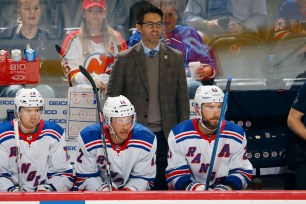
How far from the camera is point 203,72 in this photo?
372 inches

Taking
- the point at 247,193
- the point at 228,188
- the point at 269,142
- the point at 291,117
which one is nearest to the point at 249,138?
the point at 269,142

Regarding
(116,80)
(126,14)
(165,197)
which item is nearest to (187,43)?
(126,14)

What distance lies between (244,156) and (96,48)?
1.98 metres

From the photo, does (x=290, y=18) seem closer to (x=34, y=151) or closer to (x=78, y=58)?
(x=78, y=58)

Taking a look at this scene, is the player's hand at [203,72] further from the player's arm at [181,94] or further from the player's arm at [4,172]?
the player's arm at [4,172]

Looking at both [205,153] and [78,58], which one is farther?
[78,58]

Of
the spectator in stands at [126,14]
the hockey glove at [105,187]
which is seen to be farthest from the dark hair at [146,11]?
the hockey glove at [105,187]

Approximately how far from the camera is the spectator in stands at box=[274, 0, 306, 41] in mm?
9688

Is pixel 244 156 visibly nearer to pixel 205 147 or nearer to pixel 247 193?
pixel 205 147

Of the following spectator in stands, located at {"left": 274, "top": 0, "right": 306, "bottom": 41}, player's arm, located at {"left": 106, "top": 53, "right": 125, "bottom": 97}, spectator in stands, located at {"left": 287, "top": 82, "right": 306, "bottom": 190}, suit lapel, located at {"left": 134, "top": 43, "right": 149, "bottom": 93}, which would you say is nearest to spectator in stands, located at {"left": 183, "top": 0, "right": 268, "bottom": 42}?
spectator in stands, located at {"left": 274, "top": 0, "right": 306, "bottom": 41}

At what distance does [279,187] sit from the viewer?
9648 mm

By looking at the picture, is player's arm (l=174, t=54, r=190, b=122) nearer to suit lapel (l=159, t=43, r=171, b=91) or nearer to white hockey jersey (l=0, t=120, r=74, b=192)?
suit lapel (l=159, t=43, r=171, b=91)

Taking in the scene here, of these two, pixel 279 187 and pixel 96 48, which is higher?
pixel 96 48

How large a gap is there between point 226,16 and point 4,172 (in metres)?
2.66
